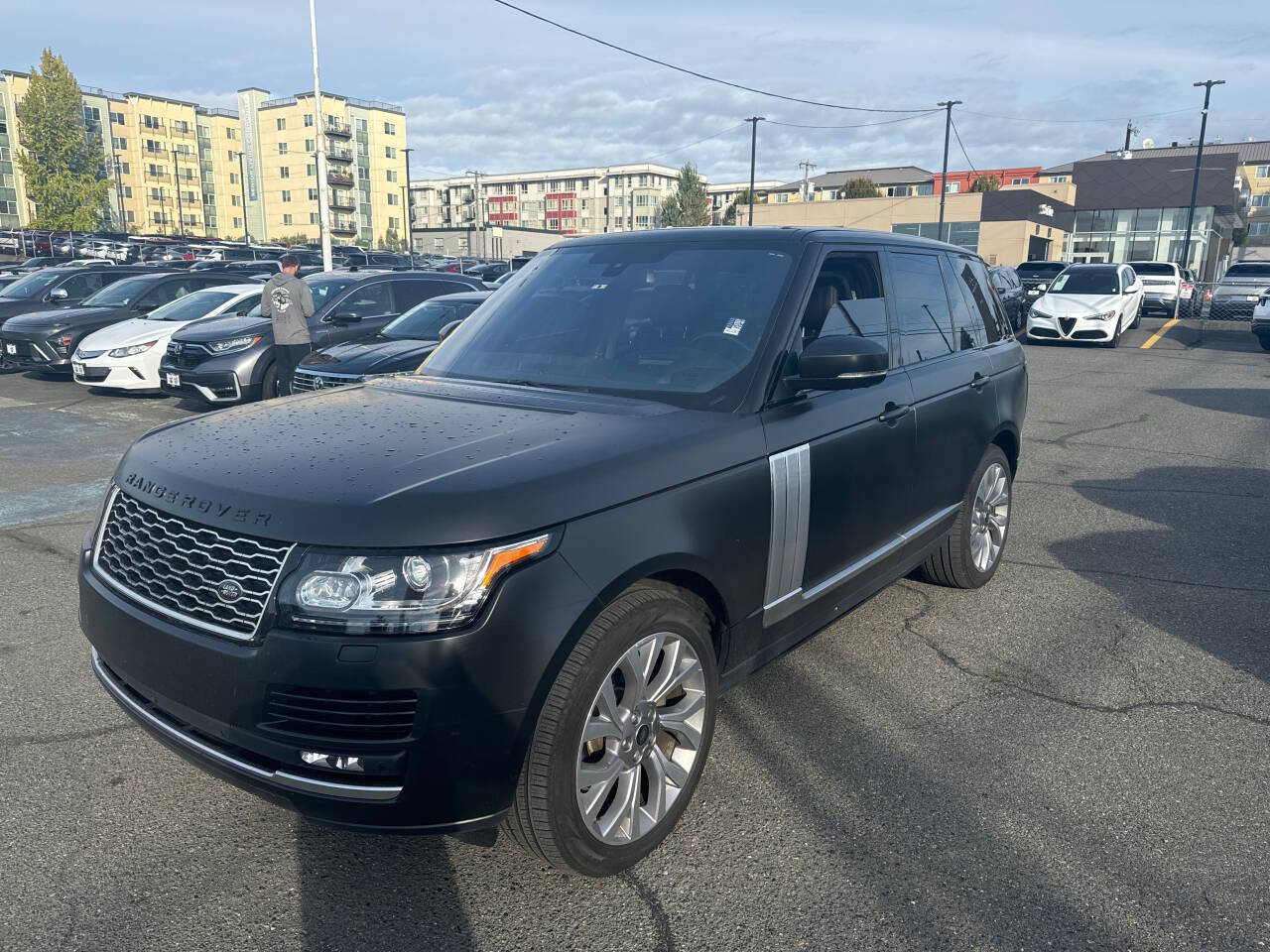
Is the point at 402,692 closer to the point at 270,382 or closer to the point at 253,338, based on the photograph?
the point at 270,382

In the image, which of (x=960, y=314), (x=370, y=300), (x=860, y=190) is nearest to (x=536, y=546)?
(x=960, y=314)

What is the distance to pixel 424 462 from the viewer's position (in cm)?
253

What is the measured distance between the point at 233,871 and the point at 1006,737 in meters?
2.73

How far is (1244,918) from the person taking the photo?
2537 mm

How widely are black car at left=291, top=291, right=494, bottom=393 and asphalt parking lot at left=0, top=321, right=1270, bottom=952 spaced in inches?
138

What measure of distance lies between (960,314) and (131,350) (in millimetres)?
10689

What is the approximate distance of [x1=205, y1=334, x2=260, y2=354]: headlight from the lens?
1059 cm

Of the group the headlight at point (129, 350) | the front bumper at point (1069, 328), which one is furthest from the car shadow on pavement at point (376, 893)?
the front bumper at point (1069, 328)

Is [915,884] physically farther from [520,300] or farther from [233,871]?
[520,300]

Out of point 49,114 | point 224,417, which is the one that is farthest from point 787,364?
point 49,114

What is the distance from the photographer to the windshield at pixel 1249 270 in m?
25.7

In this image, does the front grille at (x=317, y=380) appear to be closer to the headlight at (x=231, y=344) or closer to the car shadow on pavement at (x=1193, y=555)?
the headlight at (x=231, y=344)

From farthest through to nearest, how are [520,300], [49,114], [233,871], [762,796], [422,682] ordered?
1. [49,114]
2. [520,300]
3. [762,796]
4. [233,871]
5. [422,682]

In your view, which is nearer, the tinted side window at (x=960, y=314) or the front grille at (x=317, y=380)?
the tinted side window at (x=960, y=314)
